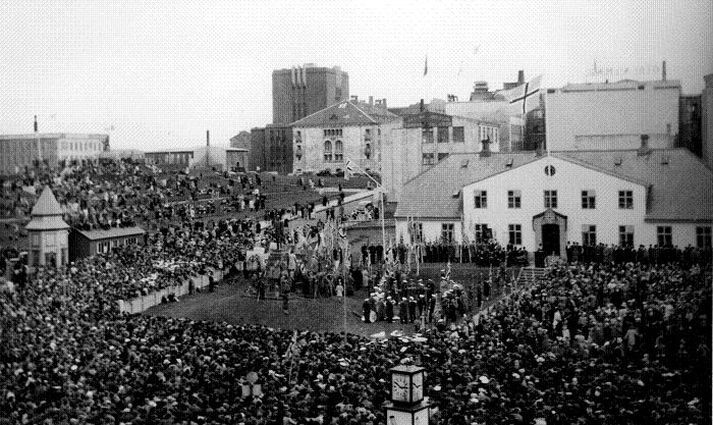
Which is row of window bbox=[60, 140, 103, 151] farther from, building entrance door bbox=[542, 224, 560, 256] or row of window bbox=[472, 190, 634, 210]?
building entrance door bbox=[542, 224, 560, 256]

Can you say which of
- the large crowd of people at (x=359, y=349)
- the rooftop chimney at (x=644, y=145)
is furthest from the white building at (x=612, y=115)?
the large crowd of people at (x=359, y=349)

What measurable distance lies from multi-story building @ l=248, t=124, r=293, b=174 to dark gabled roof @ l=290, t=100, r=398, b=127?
1265 millimetres

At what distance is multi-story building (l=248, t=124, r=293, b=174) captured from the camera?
14.8 m

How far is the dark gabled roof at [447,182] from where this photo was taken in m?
13.8

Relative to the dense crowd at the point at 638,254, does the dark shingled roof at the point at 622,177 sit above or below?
above

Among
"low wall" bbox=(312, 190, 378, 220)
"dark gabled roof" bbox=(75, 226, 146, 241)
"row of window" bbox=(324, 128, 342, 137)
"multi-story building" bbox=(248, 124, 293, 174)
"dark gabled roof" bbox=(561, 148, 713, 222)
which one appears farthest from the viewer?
"multi-story building" bbox=(248, 124, 293, 174)

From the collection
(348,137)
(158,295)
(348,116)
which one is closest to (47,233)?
(158,295)

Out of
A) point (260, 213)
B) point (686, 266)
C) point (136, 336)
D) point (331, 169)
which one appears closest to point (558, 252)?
point (686, 266)

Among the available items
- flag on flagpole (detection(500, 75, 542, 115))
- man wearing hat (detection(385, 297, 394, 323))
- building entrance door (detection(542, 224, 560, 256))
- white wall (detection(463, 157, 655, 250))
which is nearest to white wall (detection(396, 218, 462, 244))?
white wall (detection(463, 157, 655, 250))

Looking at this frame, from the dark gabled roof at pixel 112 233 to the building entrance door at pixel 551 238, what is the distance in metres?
5.67

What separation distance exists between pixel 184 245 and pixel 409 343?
191 inches

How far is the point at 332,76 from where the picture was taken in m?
12.0

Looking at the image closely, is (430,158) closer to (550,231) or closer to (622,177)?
(550,231)

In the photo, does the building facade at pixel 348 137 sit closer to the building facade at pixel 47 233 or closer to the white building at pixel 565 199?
the white building at pixel 565 199
